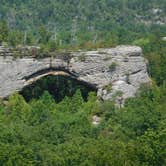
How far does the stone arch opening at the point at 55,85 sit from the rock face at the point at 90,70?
0.08 metres

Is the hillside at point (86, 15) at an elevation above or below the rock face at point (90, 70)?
below

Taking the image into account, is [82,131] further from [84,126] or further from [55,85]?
[55,85]

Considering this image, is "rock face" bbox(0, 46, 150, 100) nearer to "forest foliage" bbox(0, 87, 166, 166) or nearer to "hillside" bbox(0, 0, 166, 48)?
"forest foliage" bbox(0, 87, 166, 166)

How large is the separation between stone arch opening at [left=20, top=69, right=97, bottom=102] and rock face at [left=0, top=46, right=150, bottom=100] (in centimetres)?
8

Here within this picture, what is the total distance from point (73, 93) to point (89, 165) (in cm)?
2264

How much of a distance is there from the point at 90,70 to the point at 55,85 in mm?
3315

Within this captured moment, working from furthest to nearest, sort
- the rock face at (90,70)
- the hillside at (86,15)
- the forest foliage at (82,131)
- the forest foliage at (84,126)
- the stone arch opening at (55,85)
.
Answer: the hillside at (86,15) → the stone arch opening at (55,85) → the rock face at (90,70) → the forest foliage at (84,126) → the forest foliage at (82,131)

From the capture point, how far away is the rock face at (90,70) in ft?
225

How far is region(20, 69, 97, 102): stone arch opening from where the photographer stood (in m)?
69.0

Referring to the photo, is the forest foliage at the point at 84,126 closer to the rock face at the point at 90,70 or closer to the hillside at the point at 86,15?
the rock face at the point at 90,70

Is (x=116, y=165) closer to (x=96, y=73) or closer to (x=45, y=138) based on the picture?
(x=45, y=138)

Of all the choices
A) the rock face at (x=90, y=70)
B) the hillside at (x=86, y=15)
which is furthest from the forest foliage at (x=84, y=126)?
the hillside at (x=86, y=15)

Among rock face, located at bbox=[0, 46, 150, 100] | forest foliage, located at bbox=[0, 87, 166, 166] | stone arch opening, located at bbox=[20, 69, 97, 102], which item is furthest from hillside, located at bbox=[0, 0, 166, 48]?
forest foliage, located at bbox=[0, 87, 166, 166]

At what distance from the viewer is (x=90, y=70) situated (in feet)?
228
